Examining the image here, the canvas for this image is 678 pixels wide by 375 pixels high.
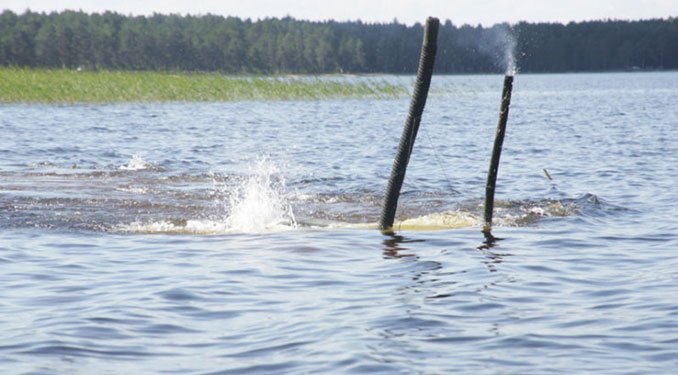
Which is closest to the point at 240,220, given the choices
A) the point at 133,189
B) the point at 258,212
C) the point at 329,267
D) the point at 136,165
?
the point at 258,212

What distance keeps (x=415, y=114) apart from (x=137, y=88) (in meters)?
41.4

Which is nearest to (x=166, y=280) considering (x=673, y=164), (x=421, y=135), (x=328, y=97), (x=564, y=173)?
(x=564, y=173)

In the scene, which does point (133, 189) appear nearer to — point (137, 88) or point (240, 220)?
point (240, 220)

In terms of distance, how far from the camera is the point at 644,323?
9320mm

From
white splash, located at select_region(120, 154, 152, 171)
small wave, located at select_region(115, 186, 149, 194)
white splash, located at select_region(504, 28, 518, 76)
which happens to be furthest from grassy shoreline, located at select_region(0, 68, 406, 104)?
white splash, located at select_region(504, 28, 518, 76)

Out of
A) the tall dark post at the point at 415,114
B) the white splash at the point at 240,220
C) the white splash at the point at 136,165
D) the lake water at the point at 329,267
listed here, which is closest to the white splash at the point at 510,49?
the tall dark post at the point at 415,114

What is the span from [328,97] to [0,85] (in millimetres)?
20989

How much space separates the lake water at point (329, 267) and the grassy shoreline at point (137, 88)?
73.1ft

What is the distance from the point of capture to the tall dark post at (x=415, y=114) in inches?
532

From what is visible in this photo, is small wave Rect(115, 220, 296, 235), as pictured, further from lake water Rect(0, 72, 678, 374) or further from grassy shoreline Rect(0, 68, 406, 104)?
grassy shoreline Rect(0, 68, 406, 104)

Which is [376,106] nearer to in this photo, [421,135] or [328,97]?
[328,97]

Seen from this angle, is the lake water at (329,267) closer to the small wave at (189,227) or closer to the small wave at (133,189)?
the small wave at (189,227)

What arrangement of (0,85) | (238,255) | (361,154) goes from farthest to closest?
(0,85) → (361,154) → (238,255)

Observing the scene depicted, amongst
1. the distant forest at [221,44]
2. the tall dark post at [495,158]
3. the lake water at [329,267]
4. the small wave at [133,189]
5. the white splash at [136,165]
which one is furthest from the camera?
the distant forest at [221,44]
